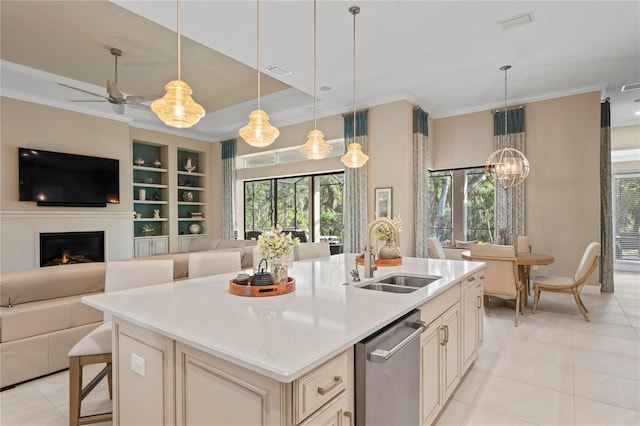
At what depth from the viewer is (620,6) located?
330 cm

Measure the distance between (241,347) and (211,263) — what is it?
196cm

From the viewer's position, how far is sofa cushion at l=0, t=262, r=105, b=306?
2729 millimetres

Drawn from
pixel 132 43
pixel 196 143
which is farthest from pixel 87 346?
pixel 196 143

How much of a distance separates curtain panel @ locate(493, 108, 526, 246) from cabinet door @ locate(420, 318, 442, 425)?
4.53 m

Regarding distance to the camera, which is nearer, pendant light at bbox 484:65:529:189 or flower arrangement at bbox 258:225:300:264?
flower arrangement at bbox 258:225:300:264

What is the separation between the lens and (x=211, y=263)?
303 centimetres

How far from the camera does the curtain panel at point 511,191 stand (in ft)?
19.2

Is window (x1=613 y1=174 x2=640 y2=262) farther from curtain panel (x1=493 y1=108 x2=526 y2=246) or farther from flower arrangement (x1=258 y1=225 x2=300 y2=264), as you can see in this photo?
flower arrangement (x1=258 y1=225 x2=300 y2=264)

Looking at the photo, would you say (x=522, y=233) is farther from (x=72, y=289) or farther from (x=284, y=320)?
(x=72, y=289)

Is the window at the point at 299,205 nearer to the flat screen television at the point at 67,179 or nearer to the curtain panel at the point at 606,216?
the flat screen television at the point at 67,179

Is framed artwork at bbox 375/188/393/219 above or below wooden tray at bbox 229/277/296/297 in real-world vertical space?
above

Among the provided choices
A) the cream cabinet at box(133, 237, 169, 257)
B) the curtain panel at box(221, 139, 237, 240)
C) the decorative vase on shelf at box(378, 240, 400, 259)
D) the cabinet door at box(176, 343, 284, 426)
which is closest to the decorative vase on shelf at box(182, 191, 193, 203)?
the curtain panel at box(221, 139, 237, 240)

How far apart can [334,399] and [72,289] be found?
2.90m

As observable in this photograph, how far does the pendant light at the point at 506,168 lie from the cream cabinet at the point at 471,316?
112 inches
